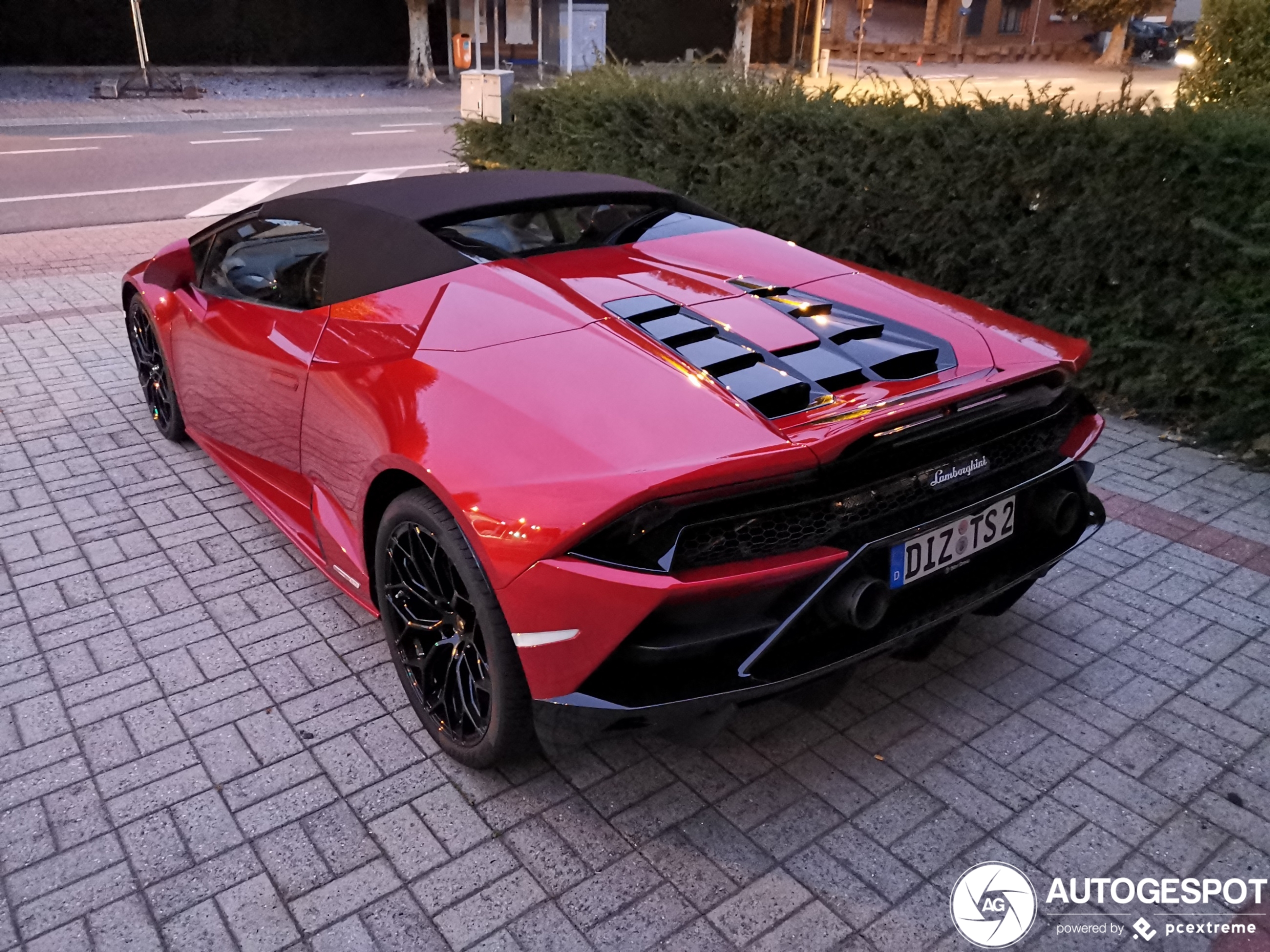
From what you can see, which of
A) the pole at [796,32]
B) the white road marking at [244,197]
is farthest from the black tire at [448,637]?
the pole at [796,32]

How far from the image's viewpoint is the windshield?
10.2 feet

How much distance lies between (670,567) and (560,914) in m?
0.86

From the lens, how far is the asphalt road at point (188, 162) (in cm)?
1116

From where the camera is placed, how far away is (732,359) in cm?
250

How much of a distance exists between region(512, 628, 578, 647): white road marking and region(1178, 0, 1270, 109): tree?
5399mm

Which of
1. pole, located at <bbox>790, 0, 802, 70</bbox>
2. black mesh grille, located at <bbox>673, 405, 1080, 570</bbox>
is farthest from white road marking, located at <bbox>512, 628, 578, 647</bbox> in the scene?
pole, located at <bbox>790, 0, 802, 70</bbox>

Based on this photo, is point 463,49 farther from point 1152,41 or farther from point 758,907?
point 1152,41

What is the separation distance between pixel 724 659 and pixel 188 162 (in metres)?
14.4

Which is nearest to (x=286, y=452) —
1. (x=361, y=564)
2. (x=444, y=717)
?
(x=361, y=564)

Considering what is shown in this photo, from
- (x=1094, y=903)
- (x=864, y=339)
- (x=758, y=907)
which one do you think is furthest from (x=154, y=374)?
(x=1094, y=903)

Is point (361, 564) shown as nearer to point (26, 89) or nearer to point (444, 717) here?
point (444, 717)

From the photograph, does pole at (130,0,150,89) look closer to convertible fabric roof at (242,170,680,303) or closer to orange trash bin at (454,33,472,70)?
orange trash bin at (454,33,472,70)

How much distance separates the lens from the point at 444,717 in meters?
2.75

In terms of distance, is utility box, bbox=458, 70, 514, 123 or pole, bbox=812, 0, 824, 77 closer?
utility box, bbox=458, 70, 514, 123
